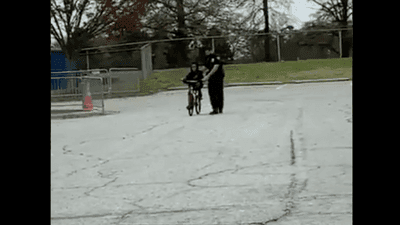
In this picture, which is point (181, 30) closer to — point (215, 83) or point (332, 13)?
point (332, 13)

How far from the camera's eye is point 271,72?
91.1 feet

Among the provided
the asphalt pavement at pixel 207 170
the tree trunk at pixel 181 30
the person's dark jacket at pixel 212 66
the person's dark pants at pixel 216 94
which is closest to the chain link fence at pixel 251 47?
the tree trunk at pixel 181 30

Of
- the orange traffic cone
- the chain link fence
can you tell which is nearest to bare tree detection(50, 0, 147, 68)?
the chain link fence

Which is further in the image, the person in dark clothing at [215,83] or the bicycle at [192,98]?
the person in dark clothing at [215,83]

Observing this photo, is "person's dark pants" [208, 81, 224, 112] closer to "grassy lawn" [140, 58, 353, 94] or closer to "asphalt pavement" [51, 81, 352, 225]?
"asphalt pavement" [51, 81, 352, 225]

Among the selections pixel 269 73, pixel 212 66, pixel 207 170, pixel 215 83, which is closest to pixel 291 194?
pixel 207 170

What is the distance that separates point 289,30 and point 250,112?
18.9 meters

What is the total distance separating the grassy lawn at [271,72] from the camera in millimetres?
25984

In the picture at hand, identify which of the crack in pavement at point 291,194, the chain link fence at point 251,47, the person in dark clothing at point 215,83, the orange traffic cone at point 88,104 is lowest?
the crack in pavement at point 291,194

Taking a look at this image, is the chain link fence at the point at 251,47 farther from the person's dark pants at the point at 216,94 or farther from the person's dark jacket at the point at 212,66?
the person's dark pants at the point at 216,94

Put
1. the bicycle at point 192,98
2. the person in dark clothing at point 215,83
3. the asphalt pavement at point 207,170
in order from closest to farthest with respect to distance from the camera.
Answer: the asphalt pavement at point 207,170 → the bicycle at point 192,98 → the person in dark clothing at point 215,83

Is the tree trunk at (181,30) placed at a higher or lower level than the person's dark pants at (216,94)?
higher
